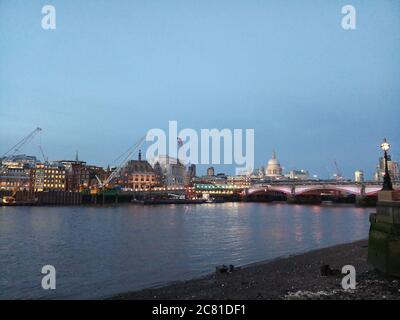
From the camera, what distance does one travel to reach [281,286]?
13.3m

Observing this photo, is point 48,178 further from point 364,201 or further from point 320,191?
point 364,201

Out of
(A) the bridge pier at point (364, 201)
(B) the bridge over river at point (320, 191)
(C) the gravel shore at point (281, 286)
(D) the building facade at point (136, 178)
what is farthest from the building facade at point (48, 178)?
(C) the gravel shore at point (281, 286)

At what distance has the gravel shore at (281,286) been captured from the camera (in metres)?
11.4

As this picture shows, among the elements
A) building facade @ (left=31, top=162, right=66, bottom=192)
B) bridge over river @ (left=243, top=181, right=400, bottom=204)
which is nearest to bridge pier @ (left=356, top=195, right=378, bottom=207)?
bridge over river @ (left=243, top=181, right=400, bottom=204)

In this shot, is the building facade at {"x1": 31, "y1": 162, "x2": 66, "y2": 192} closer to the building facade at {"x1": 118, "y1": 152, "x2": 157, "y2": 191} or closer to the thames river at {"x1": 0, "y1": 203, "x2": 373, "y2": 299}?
the building facade at {"x1": 118, "y1": 152, "x2": 157, "y2": 191}

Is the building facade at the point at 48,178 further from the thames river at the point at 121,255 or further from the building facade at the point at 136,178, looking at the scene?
the thames river at the point at 121,255

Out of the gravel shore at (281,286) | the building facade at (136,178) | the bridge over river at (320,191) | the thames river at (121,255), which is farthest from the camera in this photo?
the building facade at (136,178)

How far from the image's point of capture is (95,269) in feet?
66.5
